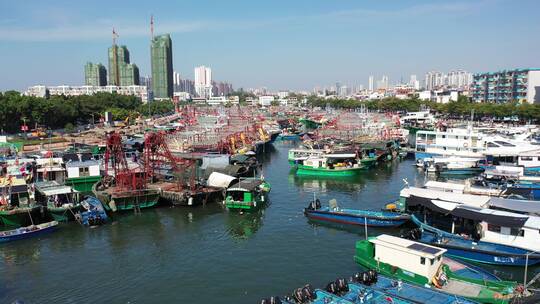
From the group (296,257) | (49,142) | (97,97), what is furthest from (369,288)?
(97,97)

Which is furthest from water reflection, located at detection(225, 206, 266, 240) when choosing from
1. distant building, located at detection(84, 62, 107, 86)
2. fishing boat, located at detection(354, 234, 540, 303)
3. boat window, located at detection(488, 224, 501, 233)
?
distant building, located at detection(84, 62, 107, 86)

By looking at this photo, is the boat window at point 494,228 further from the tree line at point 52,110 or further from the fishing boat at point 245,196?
the tree line at point 52,110

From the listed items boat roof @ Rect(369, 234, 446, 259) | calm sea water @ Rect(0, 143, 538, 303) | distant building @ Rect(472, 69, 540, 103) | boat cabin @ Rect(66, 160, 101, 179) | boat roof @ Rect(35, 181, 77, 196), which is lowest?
calm sea water @ Rect(0, 143, 538, 303)

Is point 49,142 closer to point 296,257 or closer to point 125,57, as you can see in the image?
point 296,257

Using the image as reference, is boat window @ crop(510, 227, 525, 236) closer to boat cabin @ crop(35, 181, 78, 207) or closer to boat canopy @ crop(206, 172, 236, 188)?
boat canopy @ crop(206, 172, 236, 188)

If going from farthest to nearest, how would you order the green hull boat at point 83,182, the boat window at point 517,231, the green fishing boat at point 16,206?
the green hull boat at point 83,182 < the green fishing boat at point 16,206 < the boat window at point 517,231

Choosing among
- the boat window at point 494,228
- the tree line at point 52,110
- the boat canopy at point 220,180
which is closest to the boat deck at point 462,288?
the boat window at point 494,228
